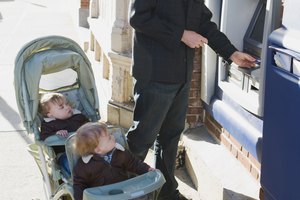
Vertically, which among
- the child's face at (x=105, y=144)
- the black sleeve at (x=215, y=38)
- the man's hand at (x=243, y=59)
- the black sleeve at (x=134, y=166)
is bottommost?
the black sleeve at (x=134, y=166)

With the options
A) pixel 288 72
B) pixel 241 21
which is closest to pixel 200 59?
pixel 241 21

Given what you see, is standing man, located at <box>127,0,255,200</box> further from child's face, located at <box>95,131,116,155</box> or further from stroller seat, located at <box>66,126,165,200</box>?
stroller seat, located at <box>66,126,165,200</box>

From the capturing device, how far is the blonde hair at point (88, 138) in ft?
9.55

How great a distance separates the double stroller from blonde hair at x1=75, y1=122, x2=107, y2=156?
12 centimetres

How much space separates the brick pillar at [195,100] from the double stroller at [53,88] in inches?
40.8

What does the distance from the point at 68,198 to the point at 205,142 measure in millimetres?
1317

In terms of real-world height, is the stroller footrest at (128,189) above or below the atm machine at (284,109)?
below

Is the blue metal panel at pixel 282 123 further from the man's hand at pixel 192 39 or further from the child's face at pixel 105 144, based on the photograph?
the child's face at pixel 105 144

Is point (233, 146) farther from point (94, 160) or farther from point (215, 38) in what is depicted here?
point (94, 160)

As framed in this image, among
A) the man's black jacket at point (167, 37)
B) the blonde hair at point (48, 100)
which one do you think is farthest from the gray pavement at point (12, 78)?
the man's black jacket at point (167, 37)

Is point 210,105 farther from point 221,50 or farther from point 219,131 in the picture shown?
point 221,50

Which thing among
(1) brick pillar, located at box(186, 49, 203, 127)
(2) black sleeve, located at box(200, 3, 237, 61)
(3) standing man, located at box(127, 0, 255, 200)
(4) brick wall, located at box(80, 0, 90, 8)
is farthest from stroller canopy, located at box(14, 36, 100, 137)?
(4) brick wall, located at box(80, 0, 90, 8)

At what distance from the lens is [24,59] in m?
3.58

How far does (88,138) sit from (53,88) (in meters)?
1.11
